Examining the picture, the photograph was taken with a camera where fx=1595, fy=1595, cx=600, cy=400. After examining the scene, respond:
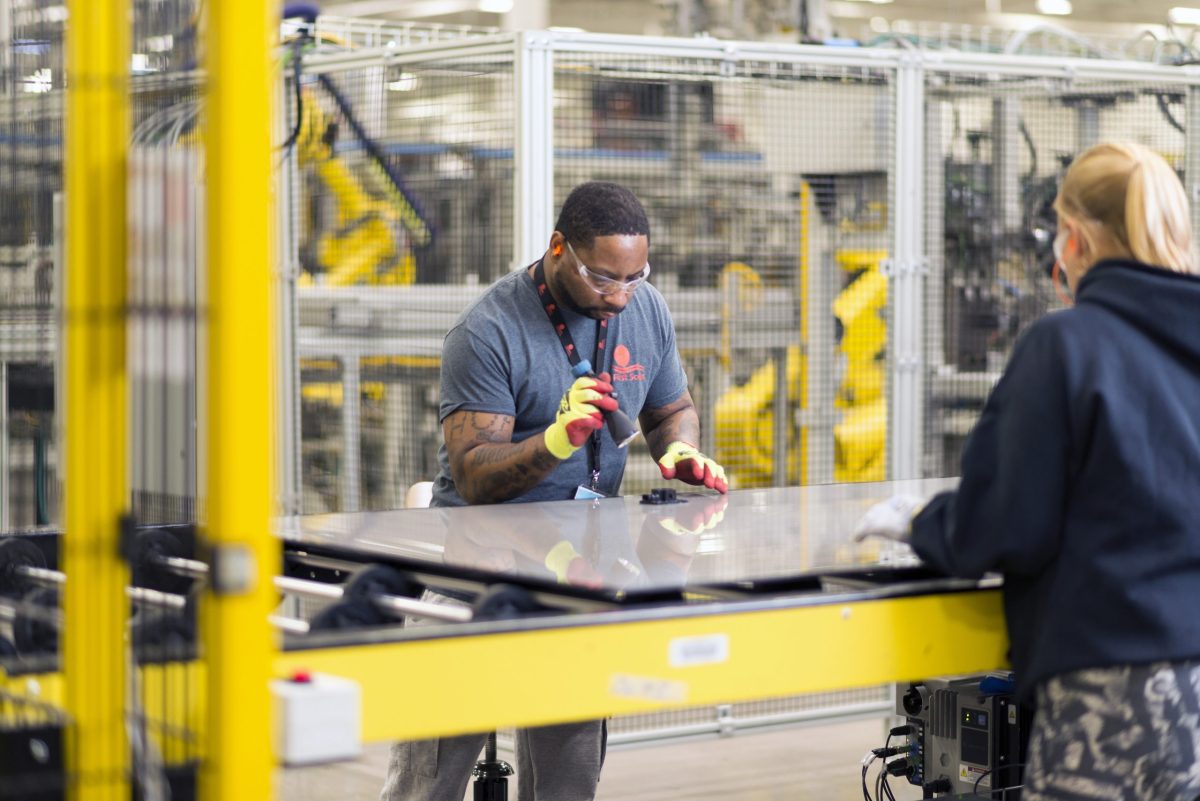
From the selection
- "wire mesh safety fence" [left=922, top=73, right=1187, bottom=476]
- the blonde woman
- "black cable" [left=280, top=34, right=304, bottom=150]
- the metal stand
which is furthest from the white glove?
"wire mesh safety fence" [left=922, top=73, right=1187, bottom=476]

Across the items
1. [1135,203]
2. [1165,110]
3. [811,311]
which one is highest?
[1165,110]

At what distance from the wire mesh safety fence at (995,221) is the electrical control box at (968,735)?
2.44m

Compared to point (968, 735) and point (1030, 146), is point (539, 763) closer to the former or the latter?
point (968, 735)

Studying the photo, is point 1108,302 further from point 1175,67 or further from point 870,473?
point 1175,67

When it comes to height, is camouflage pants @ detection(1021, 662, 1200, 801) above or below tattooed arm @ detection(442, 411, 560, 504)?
below

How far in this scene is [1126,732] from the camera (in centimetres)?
215

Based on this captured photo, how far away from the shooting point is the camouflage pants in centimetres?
214

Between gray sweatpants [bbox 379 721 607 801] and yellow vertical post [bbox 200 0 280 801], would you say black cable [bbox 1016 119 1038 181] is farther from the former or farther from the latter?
yellow vertical post [bbox 200 0 280 801]

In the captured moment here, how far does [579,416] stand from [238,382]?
57.9 inches

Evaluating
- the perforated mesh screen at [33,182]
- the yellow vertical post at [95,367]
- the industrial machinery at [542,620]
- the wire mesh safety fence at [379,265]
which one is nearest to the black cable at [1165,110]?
the wire mesh safety fence at [379,265]

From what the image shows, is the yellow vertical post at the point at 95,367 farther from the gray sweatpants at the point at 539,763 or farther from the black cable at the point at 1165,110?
the black cable at the point at 1165,110

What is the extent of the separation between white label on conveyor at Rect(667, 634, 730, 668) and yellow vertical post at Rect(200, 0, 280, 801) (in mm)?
600

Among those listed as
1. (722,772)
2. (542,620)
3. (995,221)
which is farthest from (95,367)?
(995,221)

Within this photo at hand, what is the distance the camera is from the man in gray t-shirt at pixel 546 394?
3.30 m
